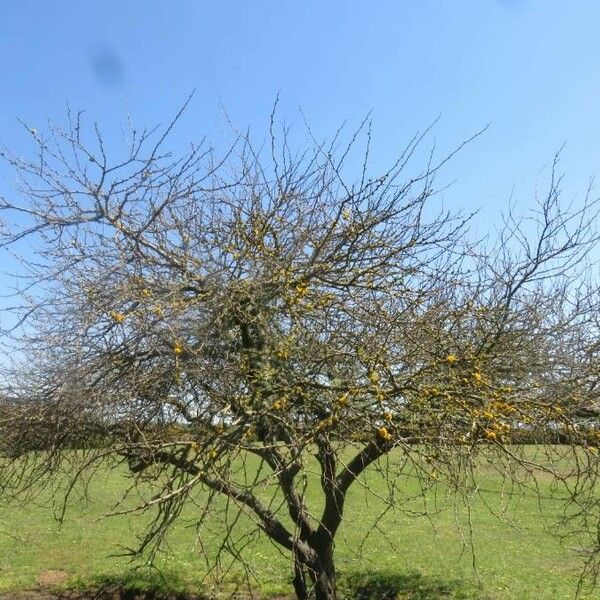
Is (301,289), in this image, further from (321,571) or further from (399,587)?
(399,587)

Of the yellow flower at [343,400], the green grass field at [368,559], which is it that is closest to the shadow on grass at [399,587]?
the green grass field at [368,559]

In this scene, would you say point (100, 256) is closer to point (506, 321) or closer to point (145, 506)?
point (145, 506)

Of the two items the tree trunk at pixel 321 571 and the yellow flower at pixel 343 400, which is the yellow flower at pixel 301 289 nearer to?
the yellow flower at pixel 343 400

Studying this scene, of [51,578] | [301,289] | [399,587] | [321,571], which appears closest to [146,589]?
[51,578]

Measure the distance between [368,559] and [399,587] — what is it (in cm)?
189

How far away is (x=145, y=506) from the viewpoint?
3.88 metres

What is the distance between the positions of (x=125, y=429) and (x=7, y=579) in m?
6.10

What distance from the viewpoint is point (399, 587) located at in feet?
31.4

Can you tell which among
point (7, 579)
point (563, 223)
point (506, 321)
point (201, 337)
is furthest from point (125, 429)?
point (7, 579)

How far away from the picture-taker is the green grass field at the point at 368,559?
955 cm

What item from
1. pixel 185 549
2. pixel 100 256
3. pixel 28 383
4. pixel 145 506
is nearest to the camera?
pixel 145 506

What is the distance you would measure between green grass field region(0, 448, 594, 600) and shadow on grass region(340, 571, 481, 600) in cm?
1

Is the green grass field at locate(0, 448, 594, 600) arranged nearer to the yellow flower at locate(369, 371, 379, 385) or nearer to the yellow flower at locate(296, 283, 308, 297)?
the yellow flower at locate(369, 371, 379, 385)

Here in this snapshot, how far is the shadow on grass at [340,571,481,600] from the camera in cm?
916
